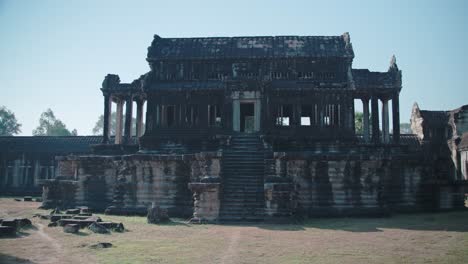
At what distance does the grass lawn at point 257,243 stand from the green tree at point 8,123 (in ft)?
222

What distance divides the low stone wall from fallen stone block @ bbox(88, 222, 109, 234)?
4761 millimetres

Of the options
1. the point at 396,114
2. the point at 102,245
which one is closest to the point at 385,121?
the point at 396,114

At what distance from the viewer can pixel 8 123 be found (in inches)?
2965

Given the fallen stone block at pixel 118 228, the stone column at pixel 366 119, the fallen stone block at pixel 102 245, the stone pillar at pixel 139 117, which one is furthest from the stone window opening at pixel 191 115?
the fallen stone block at pixel 102 245

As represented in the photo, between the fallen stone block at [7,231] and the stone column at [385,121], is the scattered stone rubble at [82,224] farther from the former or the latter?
the stone column at [385,121]

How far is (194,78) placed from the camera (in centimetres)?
2578

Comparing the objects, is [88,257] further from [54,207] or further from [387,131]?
[387,131]

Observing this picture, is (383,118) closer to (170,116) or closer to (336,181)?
(336,181)

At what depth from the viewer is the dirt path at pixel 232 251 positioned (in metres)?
9.63

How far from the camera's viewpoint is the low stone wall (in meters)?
19.3

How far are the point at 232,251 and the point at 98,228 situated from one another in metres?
5.81

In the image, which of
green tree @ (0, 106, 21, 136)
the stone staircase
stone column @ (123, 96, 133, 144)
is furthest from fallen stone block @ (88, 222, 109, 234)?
green tree @ (0, 106, 21, 136)

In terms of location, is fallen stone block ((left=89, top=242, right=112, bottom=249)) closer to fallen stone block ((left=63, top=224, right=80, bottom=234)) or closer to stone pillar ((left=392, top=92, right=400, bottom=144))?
fallen stone block ((left=63, top=224, right=80, bottom=234))

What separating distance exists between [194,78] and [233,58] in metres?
2.78
